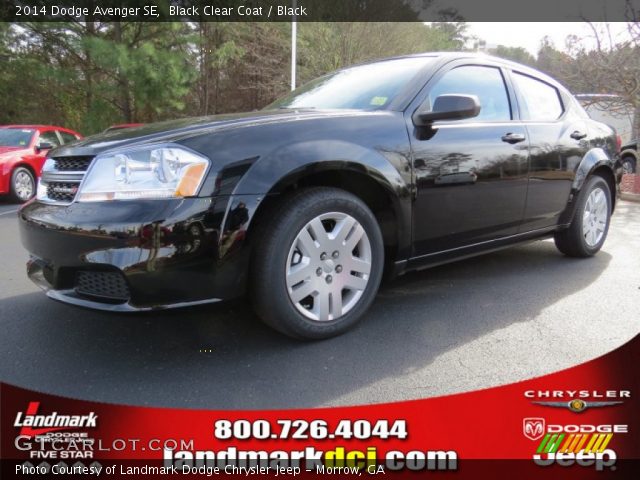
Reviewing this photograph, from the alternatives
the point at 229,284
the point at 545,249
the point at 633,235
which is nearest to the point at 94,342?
the point at 229,284

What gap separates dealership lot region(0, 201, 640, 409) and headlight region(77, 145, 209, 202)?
51 centimetres

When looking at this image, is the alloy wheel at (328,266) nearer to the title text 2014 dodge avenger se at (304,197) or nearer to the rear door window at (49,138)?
the title text 2014 dodge avenger se at (304,197)

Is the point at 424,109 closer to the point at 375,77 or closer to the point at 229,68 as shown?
the point at 375,77

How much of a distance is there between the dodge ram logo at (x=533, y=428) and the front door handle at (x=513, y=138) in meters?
1.96

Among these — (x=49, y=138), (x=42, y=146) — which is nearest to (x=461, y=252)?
(x=42, y=146)

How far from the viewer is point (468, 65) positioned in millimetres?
3236

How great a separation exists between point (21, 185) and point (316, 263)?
25.7ft

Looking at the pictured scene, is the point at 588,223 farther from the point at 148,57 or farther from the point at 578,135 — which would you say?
the point at 148,57

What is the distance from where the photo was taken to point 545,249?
4582 millimetres

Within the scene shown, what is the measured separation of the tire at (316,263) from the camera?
88.3 inches

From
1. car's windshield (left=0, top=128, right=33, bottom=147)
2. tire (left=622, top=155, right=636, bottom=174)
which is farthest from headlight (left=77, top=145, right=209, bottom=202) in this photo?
tire (left=622, top=155, right=636, bottom=174)

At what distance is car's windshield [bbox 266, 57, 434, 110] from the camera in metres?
2.92

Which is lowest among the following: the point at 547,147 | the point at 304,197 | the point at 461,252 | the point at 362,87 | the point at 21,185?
the point at 21,185

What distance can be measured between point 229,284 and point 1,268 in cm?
277
